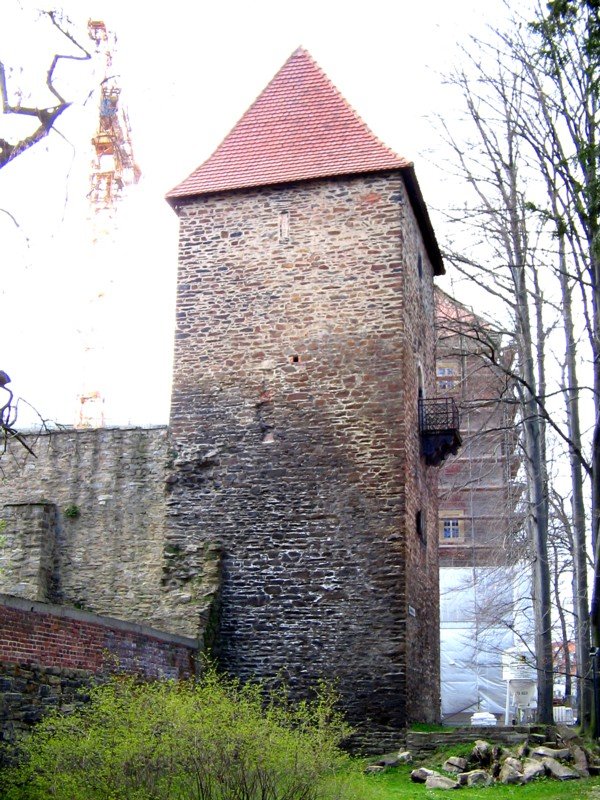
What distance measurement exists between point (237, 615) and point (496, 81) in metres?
8.52

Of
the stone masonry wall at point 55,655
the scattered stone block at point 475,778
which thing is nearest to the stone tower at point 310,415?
the scattered stone block at point 475,778

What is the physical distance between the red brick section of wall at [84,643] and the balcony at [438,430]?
16.3 feet

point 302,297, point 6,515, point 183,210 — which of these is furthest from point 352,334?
point 6,515

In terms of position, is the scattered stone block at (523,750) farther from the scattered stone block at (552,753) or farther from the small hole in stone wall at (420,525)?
the small hole in stone wall at (420,525)

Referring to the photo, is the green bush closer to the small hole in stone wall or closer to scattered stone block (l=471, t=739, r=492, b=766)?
scattered stone block (l=471, t=739, r=492, b=766)

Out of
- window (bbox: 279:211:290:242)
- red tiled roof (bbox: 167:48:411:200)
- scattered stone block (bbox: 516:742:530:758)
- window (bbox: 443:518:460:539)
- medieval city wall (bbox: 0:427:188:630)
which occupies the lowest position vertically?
scattered stone block (bbox: 516:742:530:758)

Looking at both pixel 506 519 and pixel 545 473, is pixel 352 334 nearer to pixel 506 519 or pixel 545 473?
pixel 545 473

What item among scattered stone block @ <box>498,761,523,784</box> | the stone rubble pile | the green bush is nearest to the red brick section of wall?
the green bush

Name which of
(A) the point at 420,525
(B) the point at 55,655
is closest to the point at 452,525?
(A) the point at 420,525

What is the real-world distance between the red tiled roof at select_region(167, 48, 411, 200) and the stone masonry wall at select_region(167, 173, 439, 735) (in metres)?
0.25

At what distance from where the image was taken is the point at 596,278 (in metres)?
13.2

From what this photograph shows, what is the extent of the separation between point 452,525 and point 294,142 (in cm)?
1877

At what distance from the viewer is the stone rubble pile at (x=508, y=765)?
1250cm

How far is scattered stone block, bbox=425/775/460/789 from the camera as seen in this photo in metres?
12.5
